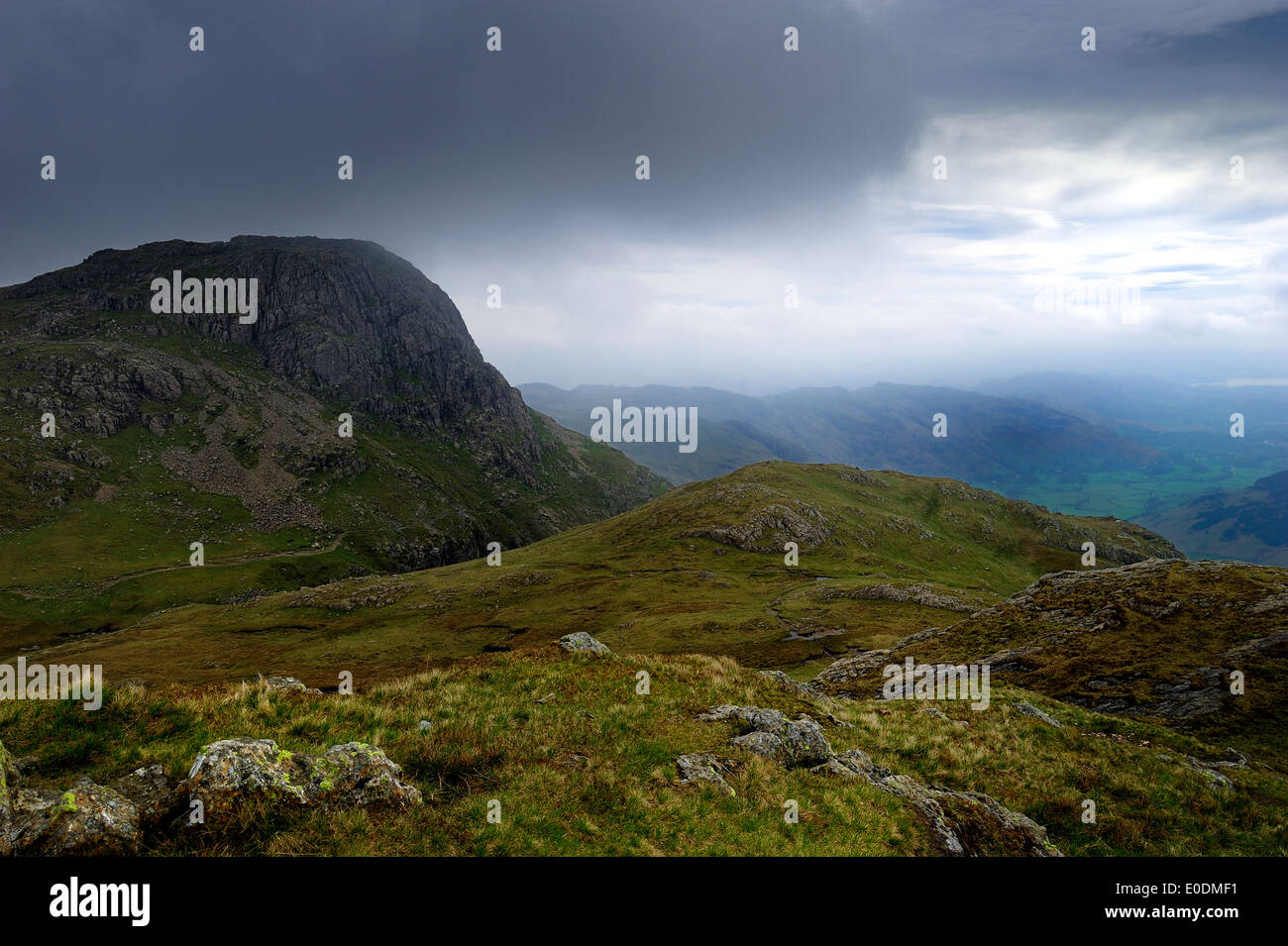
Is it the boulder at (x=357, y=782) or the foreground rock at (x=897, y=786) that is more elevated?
the boulder at (x=357, y=782)

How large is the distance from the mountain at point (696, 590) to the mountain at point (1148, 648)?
1851 centimetres

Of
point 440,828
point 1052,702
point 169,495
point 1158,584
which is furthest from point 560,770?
point 169,495

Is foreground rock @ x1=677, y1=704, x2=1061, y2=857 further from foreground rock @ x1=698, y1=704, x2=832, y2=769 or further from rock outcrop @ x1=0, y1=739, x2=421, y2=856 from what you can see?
rock outcrop @ x1=0, y1=739, x2=421, y2=856

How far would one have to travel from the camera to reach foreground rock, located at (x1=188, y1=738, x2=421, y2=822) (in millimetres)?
8992

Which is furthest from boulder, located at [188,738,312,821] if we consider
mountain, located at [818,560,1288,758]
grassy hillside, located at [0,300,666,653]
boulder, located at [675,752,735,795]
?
grassy hillside, located at [0,300,666,653]

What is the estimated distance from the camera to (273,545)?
16725 cm

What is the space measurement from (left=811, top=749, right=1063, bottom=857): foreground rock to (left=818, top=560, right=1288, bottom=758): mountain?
54.5ft

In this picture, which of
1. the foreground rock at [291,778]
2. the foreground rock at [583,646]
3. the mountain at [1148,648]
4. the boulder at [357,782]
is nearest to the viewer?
the foreground rock at [291,778]

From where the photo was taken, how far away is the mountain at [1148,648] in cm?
2511

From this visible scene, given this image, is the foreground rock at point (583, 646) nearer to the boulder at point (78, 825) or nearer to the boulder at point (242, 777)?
Answer: the boulder at point (242, 777)

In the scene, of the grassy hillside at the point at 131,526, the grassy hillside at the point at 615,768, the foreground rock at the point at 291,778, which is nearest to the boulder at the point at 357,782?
the foreground rock at the point at 291,778

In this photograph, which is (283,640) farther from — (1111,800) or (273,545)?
(1111,800)

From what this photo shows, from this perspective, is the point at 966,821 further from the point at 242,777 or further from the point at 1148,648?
the point at 1148,648

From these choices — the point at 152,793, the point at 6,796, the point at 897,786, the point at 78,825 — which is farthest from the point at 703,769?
the point at 6,796
